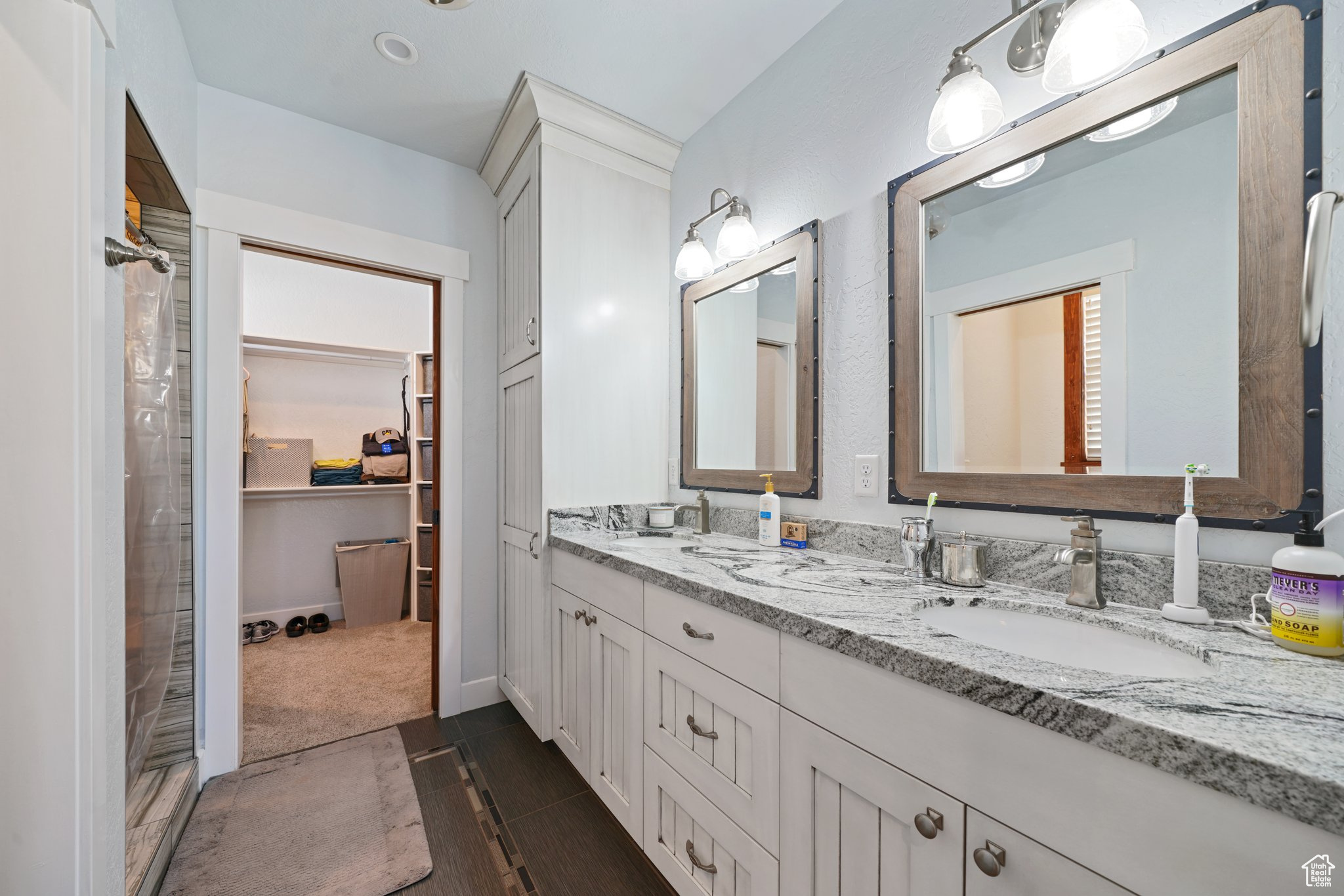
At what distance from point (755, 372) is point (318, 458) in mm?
3262

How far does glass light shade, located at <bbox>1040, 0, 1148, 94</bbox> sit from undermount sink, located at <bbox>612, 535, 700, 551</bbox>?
1.40m

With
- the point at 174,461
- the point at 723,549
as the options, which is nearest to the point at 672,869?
the point at 723,549

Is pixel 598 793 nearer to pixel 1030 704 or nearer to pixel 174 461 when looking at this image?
A: pixel 1030 704

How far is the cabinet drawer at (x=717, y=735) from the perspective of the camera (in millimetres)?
991

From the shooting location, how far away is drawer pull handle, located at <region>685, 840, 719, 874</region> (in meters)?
1.13

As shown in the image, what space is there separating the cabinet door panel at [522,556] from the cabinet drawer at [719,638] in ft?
2.51

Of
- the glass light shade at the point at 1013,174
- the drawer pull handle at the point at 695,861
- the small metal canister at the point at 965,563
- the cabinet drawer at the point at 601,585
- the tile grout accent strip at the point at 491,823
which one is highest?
the glass light shade at the point at 1013,174

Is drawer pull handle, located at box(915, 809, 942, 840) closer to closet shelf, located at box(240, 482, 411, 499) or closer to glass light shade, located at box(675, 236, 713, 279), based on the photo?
glass light shade, located at box(675, 236, 713, 279)

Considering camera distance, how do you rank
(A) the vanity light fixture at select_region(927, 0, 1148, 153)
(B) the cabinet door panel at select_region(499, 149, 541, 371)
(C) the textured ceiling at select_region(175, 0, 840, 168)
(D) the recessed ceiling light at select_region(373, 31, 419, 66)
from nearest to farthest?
(A) the vanity light fixture at select_region(927, 0, 1148, 153)
(C) the textured ceiling at select_region(175, 0, 840, 168)
(D) the recessed ceiling light at select_region(373, 31, 419, 66)
(B) the cabinet door panel at select_region(499, 149, 541, 371)

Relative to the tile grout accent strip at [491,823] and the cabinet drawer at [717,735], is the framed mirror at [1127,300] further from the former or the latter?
the tile grout accent strip at [491,823]

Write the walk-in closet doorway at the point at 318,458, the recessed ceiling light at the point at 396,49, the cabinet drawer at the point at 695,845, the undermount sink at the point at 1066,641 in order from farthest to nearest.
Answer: the walk-in closet doorway at the point at 318,458 → the recessed ceiling light at the point at 396,49 → the cabinet drawer at the point at 695,845 → the undermount sink at the point at 1066,641

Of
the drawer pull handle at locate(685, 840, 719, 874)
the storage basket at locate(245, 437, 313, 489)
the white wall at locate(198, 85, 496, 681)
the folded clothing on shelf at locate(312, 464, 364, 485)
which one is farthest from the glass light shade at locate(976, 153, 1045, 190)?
the storage basket at locate(245, 437, 313, 489)

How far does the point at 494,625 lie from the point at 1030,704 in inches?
89.6

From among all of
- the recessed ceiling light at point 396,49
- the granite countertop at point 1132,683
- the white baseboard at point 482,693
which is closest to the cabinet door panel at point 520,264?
the recessed ceiling light at point 396,49
